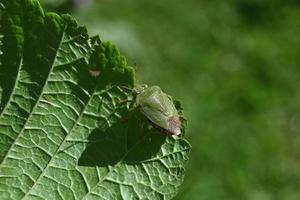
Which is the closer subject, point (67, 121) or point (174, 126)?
point (67, 121)

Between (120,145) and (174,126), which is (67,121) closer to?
(120,145)

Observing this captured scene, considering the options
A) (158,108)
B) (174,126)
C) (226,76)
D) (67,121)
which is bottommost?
(67,121)

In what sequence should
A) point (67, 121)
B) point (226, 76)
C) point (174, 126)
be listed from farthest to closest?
1. point (226, 76)
2. point (174, 126)
3. point (67, 121)

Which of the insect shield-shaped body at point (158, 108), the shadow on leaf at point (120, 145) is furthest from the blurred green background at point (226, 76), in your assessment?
the shadow on leaf at point (120, 145)

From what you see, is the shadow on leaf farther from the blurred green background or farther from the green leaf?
the blurred green background

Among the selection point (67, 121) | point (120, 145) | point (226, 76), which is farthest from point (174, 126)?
point (226, 76)

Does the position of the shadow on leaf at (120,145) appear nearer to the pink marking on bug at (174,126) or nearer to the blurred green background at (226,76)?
the pink marking on bug at (174,126)

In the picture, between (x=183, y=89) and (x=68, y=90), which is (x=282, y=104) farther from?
(x=68, y=90)
